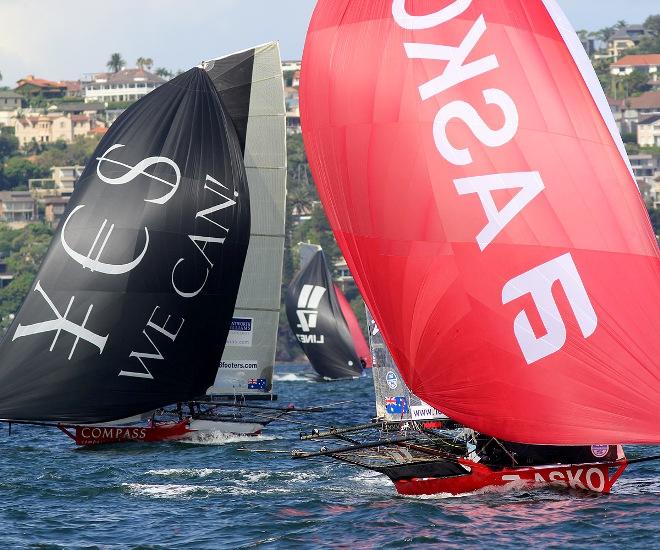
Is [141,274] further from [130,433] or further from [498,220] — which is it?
[498,220]

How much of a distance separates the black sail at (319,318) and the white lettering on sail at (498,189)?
43473mm

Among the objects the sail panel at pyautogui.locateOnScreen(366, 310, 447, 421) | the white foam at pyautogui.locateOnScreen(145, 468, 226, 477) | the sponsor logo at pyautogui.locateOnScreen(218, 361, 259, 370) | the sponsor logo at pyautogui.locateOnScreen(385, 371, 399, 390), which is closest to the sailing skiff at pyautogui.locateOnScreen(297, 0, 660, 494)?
the sail panel at pyautogui.locateOnScreen(366, 310, 447, 421)

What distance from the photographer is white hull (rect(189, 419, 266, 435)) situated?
2742 centimetres

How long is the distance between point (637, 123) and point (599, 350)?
571ft

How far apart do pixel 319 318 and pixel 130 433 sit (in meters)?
34.6

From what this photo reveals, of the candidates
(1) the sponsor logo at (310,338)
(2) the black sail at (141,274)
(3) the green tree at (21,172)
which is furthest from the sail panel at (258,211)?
(3) the green tree at (21,172)

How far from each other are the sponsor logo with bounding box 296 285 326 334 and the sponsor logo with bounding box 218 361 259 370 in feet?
106

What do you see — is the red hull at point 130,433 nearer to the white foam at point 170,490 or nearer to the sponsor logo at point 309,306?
the white foam at point 170,490

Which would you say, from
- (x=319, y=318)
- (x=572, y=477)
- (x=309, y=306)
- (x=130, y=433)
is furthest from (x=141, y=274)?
(x=309, y=306)

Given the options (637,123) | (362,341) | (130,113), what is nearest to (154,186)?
(130,113)

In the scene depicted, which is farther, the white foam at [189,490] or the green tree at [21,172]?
the green tree at [21,172]

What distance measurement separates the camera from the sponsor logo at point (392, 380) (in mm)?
22656

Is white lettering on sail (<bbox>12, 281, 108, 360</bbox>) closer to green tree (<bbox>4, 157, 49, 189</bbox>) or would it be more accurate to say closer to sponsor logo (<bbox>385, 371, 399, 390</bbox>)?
sponsor logo (<bbox>385, 371, 399, 390</bbox>)

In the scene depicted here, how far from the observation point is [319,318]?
61.8 metres
